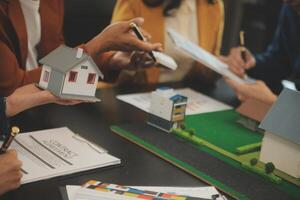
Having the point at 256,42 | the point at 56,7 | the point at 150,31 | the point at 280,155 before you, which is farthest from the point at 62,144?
the point at 256,42

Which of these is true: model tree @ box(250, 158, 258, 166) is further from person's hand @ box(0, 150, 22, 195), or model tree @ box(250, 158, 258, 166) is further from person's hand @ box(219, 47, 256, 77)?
person's hand @ box(219, 47, 256, 77)

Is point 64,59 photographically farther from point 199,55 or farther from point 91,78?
point 199,55

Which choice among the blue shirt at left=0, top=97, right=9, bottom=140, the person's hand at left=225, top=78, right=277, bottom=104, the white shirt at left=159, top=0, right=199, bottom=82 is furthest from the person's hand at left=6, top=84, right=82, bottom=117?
the white shirt at left=159, top=0, right=199, bottom=82

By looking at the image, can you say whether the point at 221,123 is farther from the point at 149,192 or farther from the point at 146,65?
the point at 149,192

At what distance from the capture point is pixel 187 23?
2.14 metres

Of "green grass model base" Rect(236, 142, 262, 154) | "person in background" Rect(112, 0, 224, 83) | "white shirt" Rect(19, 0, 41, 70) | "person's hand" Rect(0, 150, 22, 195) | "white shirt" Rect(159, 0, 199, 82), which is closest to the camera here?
"person's hand" Rect(0, 150, 22, 195)

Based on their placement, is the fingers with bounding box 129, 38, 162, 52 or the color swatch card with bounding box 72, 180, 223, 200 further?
the fingers with bounding box 129, 38, 162, 52

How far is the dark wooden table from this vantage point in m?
0.96

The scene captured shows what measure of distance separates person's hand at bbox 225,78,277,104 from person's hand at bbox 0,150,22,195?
95cm

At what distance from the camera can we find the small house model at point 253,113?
1452 millimetres

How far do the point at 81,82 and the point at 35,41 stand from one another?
64 centimetres

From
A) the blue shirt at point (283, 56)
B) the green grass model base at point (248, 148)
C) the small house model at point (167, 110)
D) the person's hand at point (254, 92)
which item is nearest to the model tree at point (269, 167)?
the green grass model base at point (248, 148)

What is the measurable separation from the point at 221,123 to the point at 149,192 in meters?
0.62

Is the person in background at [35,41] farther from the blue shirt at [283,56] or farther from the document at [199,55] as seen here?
the blue shirt at [283,56]
